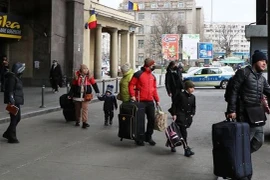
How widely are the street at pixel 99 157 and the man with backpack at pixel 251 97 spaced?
896 mm

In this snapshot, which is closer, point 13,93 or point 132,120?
point 132,120

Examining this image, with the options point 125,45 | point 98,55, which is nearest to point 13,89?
point 98,55

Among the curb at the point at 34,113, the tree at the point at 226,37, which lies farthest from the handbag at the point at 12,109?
the tree at the point at 226,37

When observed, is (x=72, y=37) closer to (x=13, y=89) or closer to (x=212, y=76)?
(x=212, y=76)

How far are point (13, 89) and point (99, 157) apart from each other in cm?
253

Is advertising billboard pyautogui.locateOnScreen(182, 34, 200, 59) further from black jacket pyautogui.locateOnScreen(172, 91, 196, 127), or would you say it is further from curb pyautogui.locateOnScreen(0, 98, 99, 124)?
black jacket pyautogui.locateOnScreen(172, 91, 196, 127)

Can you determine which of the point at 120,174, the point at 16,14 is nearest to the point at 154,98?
the point at 120,174

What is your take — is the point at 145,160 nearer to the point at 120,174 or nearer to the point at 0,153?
the point at 120,174

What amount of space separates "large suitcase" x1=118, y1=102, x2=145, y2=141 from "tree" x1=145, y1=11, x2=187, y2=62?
7764cm

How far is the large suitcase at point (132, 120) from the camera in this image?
817 cm

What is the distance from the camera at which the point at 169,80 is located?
1202 centimetres

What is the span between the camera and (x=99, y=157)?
295 inches

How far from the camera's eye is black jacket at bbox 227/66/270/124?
5648mm

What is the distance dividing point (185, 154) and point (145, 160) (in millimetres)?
819
